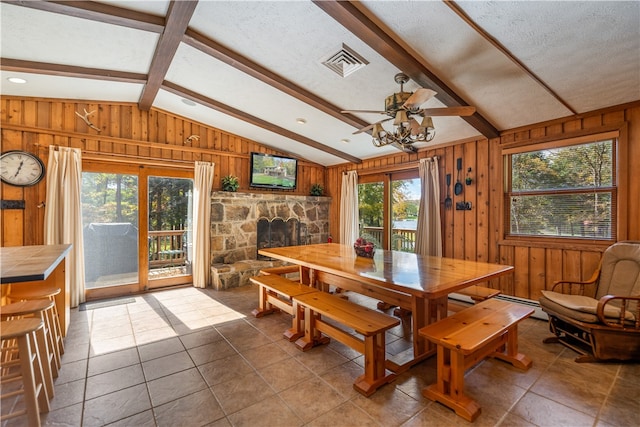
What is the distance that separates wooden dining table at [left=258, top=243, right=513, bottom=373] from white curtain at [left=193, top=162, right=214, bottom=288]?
2157mm

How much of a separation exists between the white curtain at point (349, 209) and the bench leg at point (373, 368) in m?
3.80

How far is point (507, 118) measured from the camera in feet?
11.7

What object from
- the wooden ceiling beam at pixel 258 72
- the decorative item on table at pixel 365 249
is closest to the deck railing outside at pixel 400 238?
the decorative item on table at pixel 365 249

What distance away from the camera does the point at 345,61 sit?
279cm

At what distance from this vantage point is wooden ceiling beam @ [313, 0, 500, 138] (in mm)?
2105

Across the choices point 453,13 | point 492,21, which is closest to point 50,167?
point 453,13

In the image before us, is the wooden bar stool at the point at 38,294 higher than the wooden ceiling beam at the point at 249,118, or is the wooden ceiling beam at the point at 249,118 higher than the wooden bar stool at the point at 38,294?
the wooden ceiling beam at the point at 249,118

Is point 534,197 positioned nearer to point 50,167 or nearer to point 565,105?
point 565,105

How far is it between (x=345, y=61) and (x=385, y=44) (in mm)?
531

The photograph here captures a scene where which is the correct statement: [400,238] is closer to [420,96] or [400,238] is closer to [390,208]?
[390,208]

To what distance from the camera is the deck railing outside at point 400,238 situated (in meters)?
5.22

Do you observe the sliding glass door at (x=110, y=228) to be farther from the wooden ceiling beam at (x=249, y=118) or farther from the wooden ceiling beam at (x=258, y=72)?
the wooden ceiling beam at (x=258, y=72)

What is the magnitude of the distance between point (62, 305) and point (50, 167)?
2020mm

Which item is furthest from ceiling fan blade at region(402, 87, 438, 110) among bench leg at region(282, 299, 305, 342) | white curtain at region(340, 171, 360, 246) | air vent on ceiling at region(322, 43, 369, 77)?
white curtain at region(340, 171, 360, 246)
